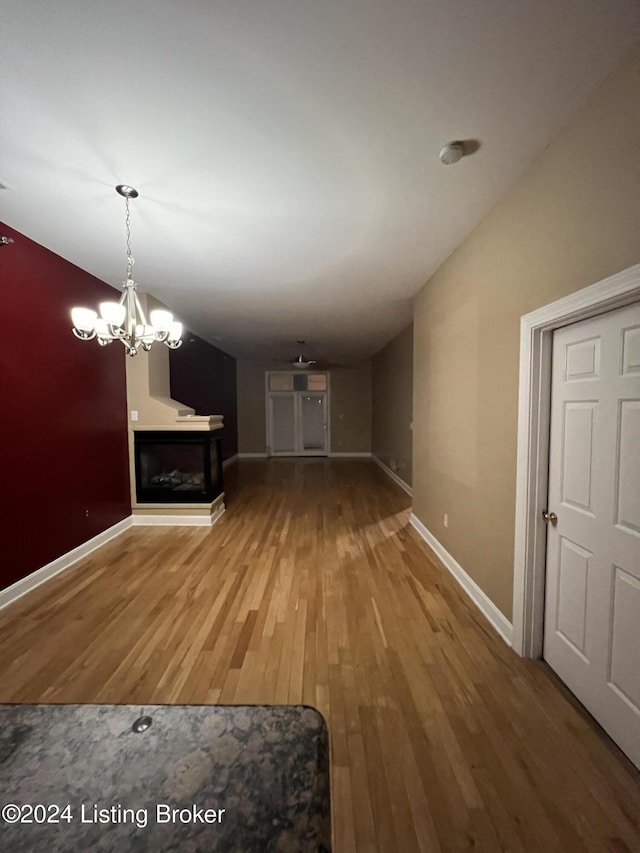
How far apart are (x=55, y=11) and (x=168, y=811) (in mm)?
2239

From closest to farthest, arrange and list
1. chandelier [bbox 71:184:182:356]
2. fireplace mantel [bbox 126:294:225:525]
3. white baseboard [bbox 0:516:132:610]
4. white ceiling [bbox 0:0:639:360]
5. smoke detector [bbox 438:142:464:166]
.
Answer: white ceiling [bbox 0:0:639:360] < smoke detector [bbox 438:142:464:166] < chandelier [bbox 71:184:182:356] < white baseboard [bbox 0:516:132:610] < fireplace mantel [bbox 126:294:225:525]

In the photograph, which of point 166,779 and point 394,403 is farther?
point 394,403

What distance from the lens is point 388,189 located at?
202 cm

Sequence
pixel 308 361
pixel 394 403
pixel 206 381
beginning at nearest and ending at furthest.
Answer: pixel 394 403 → pixel 206 381 → pixel 308 361

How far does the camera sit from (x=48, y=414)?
2.79 m

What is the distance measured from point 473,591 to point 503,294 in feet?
6.76

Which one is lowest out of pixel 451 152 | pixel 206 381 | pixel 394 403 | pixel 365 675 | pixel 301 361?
pixel 365 675

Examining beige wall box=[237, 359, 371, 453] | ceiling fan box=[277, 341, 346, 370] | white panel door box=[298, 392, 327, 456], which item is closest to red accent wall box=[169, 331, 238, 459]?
beige wall box=[237, 359, 371, 453]

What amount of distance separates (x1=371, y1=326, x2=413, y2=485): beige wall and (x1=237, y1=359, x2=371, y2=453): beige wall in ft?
1.83

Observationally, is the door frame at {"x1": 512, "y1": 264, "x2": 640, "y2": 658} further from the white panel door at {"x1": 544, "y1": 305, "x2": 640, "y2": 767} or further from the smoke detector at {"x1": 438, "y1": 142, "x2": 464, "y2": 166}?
the smoke detector at {"x1": 438, "y1": 142, "x2": 464, "y2": 166}

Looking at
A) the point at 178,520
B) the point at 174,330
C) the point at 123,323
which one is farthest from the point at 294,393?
the point at 123,323

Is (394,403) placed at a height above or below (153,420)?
above

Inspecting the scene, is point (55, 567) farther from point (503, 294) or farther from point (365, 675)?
point (503, 294)

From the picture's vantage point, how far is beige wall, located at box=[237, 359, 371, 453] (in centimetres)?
923
